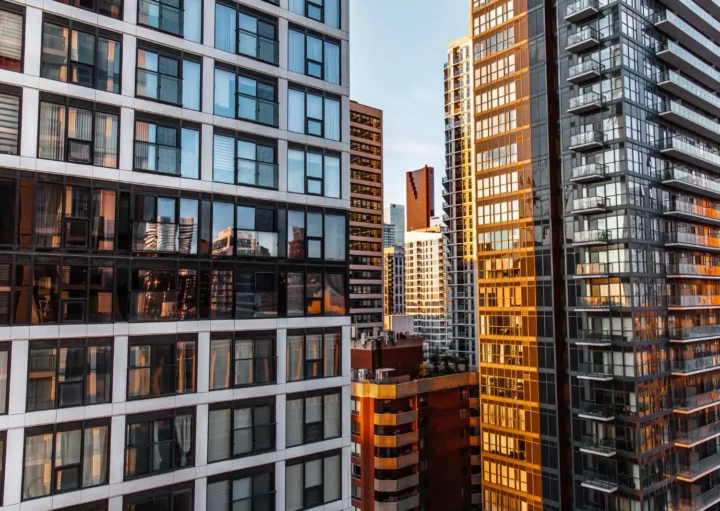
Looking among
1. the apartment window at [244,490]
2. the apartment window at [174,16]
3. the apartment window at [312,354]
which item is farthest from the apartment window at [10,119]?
the apartment window at [244,490]

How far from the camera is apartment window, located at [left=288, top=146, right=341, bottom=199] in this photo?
24337 millimetres

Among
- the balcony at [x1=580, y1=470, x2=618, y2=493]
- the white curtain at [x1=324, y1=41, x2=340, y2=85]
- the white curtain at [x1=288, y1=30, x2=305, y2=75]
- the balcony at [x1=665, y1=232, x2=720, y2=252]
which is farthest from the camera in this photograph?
the balcony at [x1=665, y1=232, x2=720, y2=252]

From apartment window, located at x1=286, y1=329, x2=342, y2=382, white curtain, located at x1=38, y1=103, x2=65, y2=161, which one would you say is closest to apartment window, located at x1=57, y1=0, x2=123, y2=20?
white curtain, located at x1=38, y1=103, x2=65, y2=161

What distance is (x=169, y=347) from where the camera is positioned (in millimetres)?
20344

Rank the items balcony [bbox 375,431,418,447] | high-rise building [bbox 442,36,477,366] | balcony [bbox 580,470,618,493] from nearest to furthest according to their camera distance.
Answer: balcony [bbox 580,470,618,493] → balcony [bbox 375,431,418,447] → high-rise building [bbox 442,36,477,366]

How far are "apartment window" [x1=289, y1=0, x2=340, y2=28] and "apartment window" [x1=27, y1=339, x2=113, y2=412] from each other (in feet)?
53.2

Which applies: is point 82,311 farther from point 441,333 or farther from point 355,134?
point 441,333

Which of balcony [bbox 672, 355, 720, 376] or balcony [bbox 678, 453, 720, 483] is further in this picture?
balcony [bbox 672, 355, 720, 376]

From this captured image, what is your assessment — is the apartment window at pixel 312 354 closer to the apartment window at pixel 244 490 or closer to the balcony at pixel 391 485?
the apartment window at pixel 244 490

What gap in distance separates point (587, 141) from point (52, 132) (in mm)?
42769

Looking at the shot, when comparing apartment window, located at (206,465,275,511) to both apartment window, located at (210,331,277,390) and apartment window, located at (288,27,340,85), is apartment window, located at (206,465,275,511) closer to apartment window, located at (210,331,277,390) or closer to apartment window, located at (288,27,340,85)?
apartment window, located at (210,331,277,390)

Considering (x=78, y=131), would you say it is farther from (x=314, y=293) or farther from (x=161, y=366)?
(x=314, y=293)

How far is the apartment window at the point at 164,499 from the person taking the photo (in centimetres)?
1897

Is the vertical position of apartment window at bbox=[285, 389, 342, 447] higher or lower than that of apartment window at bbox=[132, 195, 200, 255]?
lower
